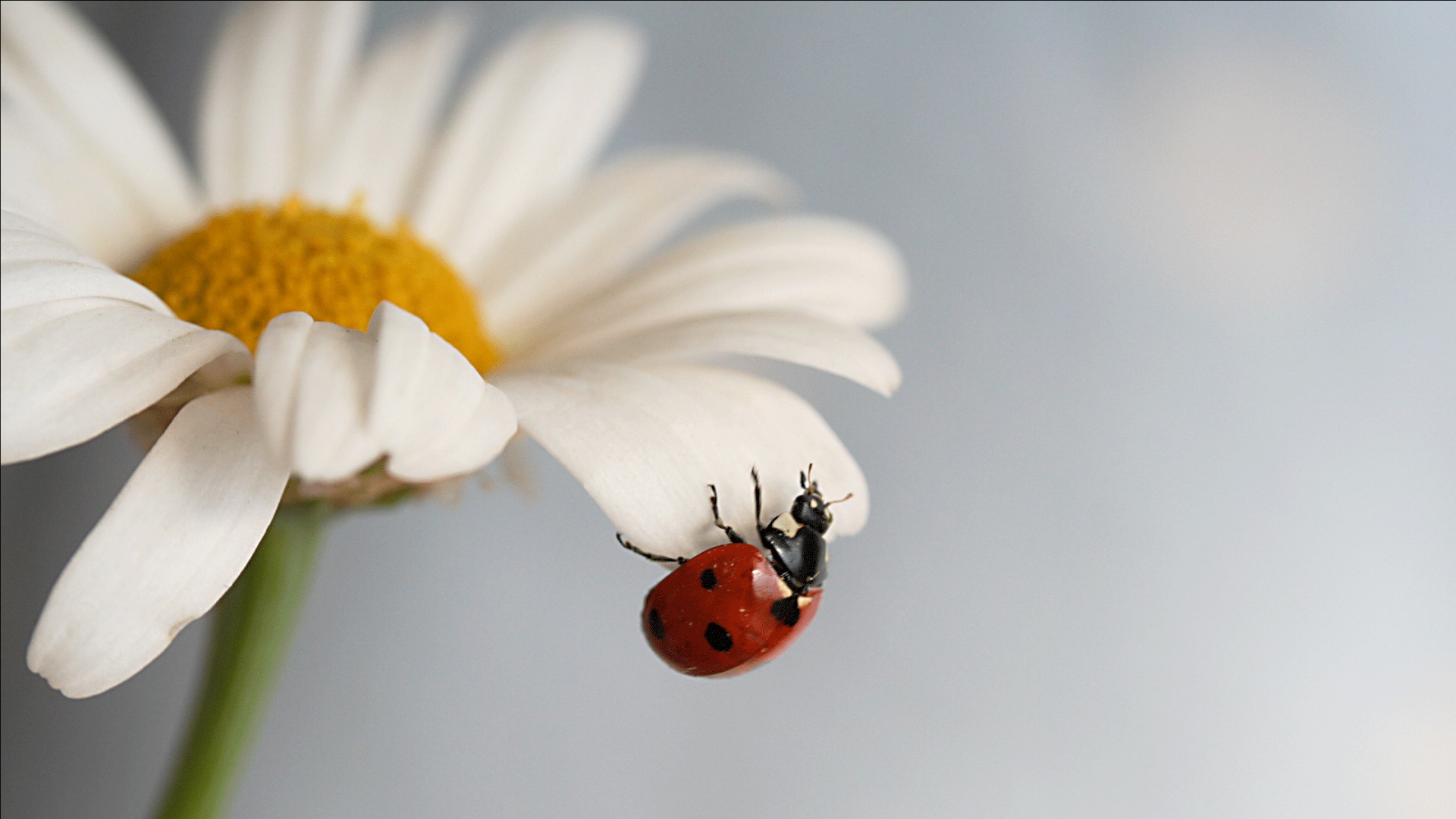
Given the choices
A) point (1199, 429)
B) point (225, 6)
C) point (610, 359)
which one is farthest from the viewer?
point (225, 6)

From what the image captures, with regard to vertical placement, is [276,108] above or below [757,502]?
above

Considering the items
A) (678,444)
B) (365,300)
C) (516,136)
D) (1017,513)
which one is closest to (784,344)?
(678,444)

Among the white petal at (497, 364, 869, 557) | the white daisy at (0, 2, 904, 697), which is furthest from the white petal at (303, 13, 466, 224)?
the white petal at (497, 364, 869, 557)

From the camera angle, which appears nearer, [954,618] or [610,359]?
[610,359]

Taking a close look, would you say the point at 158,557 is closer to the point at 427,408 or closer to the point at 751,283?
the point at 427,408

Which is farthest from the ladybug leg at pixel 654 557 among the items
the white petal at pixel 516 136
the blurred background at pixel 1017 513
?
the blurred background at pixel 1017 513

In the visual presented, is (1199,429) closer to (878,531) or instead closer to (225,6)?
(878,531)

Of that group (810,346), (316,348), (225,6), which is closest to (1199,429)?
(810,346)
